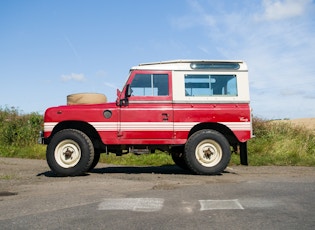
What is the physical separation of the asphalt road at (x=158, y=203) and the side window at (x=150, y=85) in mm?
2095

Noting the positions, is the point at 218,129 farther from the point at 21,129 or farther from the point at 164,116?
the point at 21,129

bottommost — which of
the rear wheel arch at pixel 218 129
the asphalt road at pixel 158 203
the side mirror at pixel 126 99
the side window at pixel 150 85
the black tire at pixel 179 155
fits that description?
the asphalt road at pixel 158 203

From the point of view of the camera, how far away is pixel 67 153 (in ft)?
29.9

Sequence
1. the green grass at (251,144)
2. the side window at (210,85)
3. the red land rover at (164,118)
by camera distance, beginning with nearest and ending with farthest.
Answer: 1. the red land rover at (164,118)
2. the side window at (210,85)
3. the green grass at (251,144)

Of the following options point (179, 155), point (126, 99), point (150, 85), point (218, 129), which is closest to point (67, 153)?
point (126, 99)

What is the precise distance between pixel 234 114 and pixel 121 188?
3.46 metres

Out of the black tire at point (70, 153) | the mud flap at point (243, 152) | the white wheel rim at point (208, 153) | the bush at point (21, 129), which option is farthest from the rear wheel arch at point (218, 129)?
the bush at point (21, 129)

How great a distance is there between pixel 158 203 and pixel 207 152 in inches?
147

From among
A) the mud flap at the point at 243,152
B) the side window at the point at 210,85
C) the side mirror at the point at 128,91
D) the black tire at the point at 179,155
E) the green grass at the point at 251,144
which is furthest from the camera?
the green grass at the point at 251,144

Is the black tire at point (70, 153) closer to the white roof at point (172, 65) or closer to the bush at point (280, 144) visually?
the white roof at point (172, 65)

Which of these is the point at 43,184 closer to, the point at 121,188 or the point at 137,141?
the point at 121,188

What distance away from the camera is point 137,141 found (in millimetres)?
9227

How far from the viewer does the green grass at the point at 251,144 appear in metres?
12.9

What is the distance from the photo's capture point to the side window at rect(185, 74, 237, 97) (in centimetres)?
935
